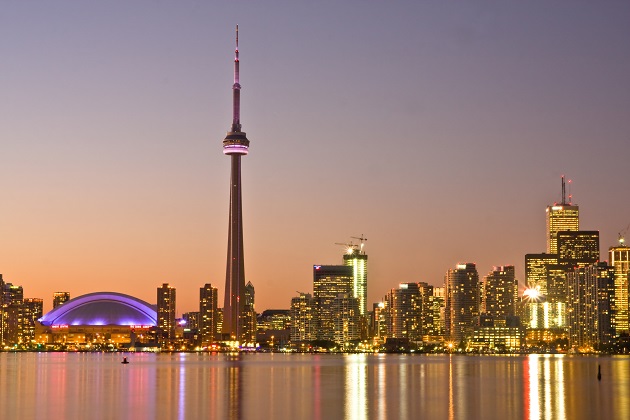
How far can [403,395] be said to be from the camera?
336 ft

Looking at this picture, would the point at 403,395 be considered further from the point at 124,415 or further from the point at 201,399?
the point at 124,415

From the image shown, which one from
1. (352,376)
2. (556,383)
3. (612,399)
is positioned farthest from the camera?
(352,376)

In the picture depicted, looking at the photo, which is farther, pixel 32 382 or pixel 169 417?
pixel 32 382

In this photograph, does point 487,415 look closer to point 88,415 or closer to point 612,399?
point 612,399

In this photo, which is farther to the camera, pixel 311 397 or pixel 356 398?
pixel 311 397

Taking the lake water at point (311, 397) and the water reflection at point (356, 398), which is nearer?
the water reflection at point (356, 398)

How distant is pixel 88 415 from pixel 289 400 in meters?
20.9

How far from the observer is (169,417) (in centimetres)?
7781

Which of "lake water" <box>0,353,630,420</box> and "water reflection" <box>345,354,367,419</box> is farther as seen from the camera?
"lake water" <box>0,353,630,420</box>

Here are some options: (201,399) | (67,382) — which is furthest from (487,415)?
(67,382)

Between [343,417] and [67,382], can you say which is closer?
[343,417]

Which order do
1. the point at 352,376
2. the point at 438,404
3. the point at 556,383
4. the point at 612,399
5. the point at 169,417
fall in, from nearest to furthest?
the point at 169,417 < the point at 438,404 < the point at 612,399 < the point at 556,383 < the point at 352,376

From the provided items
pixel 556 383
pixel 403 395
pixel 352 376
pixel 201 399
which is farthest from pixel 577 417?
pixel 352 376

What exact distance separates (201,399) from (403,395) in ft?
67.4
